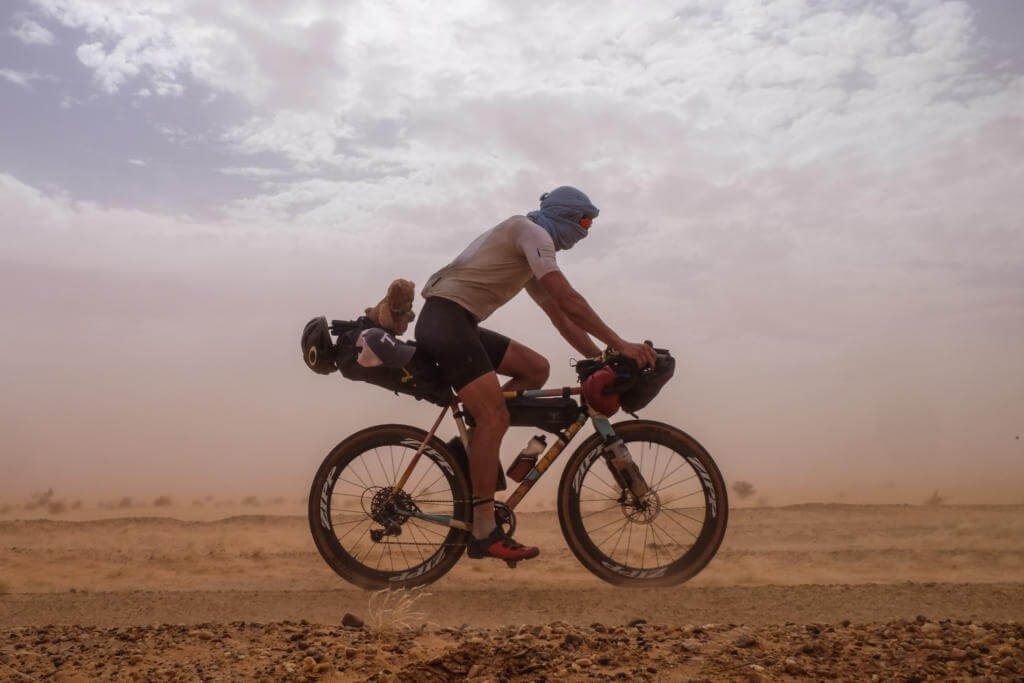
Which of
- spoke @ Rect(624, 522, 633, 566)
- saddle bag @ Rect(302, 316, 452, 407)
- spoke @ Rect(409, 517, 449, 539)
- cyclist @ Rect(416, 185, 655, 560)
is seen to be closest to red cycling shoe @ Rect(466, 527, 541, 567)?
cyclist @ Rect(416, 185, 655, 560)

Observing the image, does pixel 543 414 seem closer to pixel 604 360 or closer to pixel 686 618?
pixel 604 360

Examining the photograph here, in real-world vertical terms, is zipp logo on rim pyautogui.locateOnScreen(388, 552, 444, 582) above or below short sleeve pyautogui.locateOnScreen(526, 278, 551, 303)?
below

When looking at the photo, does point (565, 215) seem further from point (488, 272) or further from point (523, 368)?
point (523, 368)

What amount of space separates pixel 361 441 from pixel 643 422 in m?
2.21

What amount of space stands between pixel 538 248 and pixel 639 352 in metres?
1.04

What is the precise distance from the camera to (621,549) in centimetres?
624

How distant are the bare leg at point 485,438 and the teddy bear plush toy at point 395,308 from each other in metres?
0.72

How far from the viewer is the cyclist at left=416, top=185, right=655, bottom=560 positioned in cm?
565

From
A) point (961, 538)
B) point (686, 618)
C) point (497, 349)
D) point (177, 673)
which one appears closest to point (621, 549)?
point (686, 618)

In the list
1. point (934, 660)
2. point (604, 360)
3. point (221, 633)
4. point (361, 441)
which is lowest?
point (221, 633)

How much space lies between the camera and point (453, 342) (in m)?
5.79

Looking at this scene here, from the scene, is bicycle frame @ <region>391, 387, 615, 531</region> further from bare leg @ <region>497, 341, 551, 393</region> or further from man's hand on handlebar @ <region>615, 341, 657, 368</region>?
man's hand on handlebar @ <region>615, 341, 657, 368</region>

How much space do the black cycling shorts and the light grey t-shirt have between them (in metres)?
0.08

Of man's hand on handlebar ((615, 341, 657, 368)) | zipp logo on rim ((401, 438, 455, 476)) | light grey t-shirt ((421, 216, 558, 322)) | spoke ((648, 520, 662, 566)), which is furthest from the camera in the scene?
zipp logo on rim ((401, 438, 455, 476))
